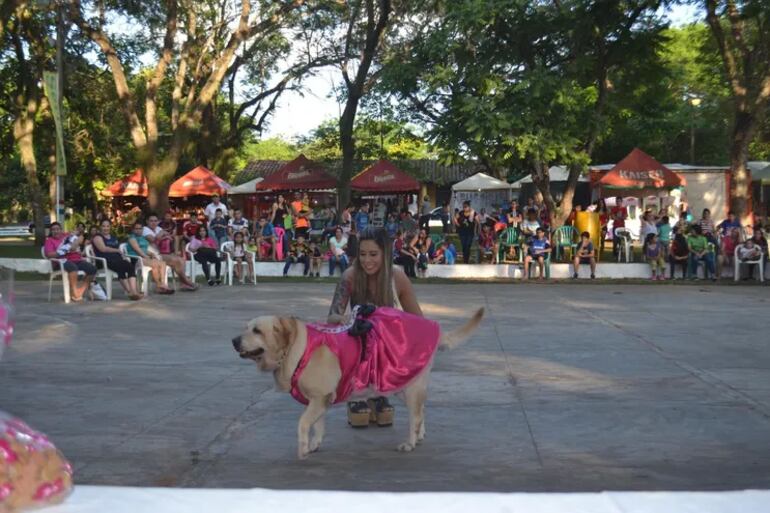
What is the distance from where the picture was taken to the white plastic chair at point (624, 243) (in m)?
25.2

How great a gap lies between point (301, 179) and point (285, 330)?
2888 centimetres

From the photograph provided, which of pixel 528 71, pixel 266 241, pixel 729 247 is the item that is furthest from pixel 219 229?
pixel 729 247

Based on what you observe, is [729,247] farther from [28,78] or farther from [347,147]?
[28,78]

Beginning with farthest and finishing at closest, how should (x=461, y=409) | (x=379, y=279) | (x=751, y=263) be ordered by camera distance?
1. (x=751, y=263)
2. (x=461, y=409)
3. (x=379, y=279)

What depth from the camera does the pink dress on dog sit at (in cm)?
579

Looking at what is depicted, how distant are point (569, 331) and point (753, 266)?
10935 millimetres

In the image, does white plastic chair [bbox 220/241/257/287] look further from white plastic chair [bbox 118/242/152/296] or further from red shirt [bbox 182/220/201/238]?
white plastic chair [bbox 118/242/152/296]

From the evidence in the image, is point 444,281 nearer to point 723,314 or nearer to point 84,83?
point 723,314

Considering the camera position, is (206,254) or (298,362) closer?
(298,362)

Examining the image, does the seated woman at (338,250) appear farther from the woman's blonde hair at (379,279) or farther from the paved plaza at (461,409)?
the woman's blonde hair at (379,279)

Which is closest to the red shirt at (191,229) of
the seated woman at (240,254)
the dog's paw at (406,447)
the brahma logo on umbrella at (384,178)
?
the seated woman at (240,254)

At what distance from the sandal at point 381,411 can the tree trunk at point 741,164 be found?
62.1ft

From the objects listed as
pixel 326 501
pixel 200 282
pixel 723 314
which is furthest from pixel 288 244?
pixel 326 501

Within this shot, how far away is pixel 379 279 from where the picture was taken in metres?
6.42
